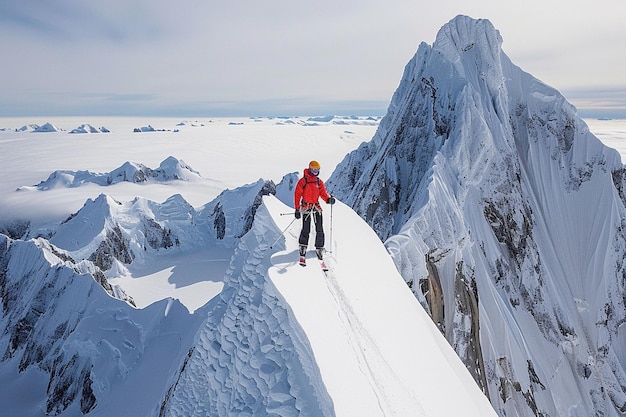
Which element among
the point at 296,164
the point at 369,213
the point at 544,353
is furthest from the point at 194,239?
the point at 296,164

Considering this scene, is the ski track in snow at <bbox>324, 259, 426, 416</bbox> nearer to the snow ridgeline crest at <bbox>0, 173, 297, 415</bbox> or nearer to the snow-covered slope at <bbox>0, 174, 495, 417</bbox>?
the snow-covered slope at <bbox>0, 174, 495, 417</bbox>

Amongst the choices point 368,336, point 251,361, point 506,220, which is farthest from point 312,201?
point 506,220

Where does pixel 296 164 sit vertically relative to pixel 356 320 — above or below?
below

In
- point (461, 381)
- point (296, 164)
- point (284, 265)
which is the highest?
point (284, 265)

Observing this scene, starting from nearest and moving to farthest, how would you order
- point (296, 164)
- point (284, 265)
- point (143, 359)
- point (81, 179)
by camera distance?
point (284, 265) < point (143, 359) < point (81, 179) < point (296, 164)

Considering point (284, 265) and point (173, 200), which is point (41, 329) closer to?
point (284, 265)

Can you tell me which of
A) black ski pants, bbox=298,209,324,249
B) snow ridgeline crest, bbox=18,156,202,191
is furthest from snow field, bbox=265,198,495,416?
snow ridgeline crest, bbox=18,156,202,191

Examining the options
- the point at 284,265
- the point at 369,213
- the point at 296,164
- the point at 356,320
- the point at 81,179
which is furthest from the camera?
the point at 296,164
